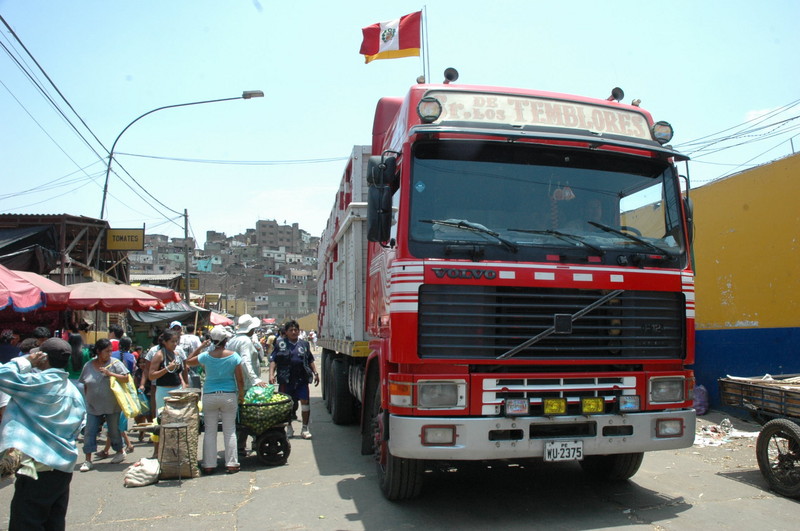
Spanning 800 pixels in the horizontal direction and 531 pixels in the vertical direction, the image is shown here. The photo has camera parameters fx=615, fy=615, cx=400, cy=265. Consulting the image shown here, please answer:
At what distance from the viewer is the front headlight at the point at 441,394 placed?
4.77 metres

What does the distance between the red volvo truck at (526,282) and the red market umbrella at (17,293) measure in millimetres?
5031

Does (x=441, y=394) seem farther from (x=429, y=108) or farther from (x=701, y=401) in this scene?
(x=701, y=401)

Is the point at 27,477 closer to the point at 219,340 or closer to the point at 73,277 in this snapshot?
the point at 219,340

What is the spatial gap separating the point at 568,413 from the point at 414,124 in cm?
275

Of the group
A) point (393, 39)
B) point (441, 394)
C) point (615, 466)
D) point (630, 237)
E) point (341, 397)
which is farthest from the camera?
point (393, 39)

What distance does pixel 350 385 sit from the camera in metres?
9.57

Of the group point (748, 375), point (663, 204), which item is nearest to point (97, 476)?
point (663, 204)

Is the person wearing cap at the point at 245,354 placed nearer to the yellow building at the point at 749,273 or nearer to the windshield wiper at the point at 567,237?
the windshield wiper at the point at 567,237

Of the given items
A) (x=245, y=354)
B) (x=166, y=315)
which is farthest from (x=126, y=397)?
(x=166, y=315)

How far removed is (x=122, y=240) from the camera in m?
17.2

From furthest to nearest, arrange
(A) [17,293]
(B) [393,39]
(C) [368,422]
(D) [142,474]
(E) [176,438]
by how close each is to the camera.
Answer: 1. (B) [393,39]
2. (A) [17,293]
3. (E) [176,438]
4. (D) [142,474]
5. (C) [368,422]

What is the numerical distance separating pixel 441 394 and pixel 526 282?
1.11 meters

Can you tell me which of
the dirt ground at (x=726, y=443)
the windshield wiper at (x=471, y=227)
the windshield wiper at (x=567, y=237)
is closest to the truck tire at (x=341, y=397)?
the dirt ground at (x=726, y=443)

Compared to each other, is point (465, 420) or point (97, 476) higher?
point (465, 420)
